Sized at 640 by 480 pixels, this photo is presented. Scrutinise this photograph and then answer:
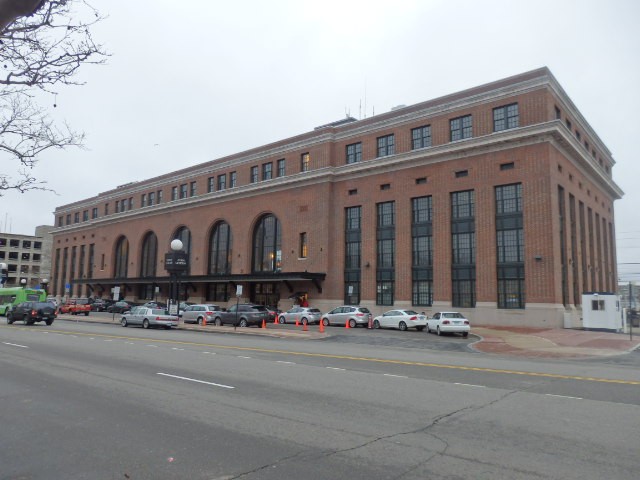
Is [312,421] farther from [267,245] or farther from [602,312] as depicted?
[267,245]

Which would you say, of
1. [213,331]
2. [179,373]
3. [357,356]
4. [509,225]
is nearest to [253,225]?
[213,331]

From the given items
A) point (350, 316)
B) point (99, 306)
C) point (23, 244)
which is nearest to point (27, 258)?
point (23, 244)

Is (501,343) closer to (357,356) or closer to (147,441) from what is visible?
(357,356)

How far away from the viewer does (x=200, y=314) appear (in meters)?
36.1

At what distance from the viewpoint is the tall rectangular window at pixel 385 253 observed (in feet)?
136

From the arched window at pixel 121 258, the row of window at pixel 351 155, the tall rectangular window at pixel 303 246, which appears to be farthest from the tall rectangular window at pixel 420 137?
the arched window at pixel 121 258

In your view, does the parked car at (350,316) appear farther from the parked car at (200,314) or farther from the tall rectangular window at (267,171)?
the tall rectangular window at (267,171)

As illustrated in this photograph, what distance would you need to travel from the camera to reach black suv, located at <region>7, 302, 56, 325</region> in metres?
31.9

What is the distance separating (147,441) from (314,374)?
20.2 ft

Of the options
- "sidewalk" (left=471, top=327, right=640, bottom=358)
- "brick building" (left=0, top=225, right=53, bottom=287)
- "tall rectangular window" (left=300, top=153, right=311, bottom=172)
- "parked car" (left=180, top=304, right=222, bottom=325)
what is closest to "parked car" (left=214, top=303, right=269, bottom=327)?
"parked car" (left=180, top=304, right=222, bottom=325)

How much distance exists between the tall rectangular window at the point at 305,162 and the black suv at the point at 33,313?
25.7m

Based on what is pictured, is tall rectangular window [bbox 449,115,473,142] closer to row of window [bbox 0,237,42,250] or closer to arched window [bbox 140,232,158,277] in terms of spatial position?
arched window [bbox 140,232,158,277]

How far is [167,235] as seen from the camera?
209ft

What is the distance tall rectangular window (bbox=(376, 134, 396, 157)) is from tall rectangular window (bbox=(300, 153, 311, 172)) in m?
7.84
